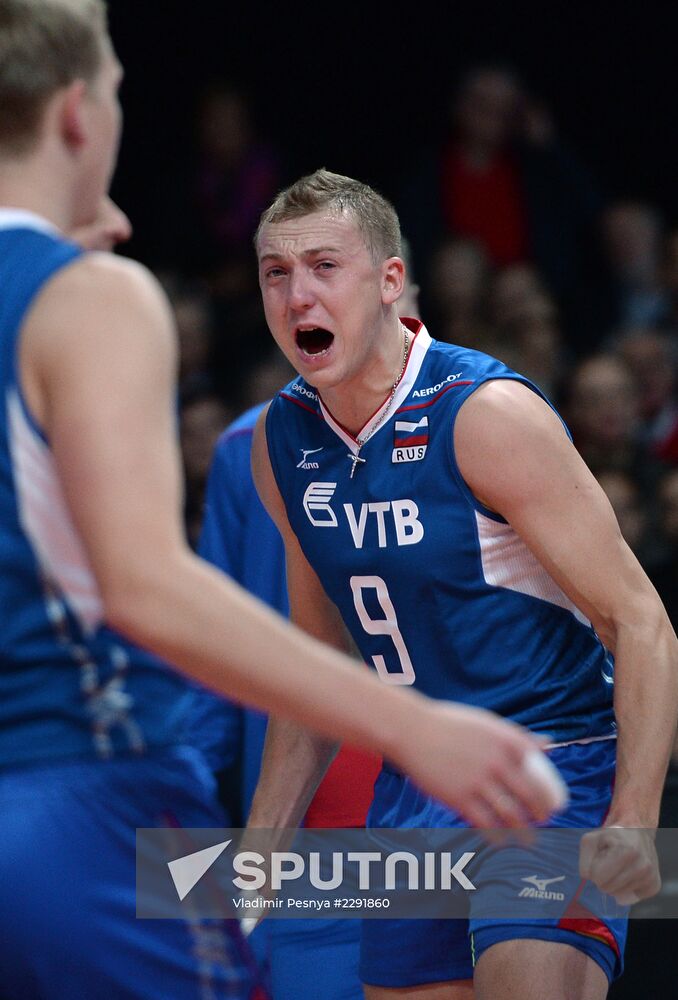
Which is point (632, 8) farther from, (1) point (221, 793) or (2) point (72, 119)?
(2) point (72, 119)

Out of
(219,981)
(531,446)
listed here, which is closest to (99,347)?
(219,981)

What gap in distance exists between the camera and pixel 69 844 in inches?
75.9

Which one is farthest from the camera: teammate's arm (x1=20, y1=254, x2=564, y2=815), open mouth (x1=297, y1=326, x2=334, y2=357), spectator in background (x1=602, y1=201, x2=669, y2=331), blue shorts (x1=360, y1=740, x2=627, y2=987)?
spectator in background (x1=602, y1=201, x2=669, y2=331)

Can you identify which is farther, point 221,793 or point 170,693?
point 221,793

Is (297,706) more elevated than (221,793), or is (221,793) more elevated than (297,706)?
(297,706)

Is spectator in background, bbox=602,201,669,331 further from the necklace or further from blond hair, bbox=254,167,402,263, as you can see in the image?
the necklace

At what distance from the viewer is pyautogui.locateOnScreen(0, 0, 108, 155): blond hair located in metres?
1.98

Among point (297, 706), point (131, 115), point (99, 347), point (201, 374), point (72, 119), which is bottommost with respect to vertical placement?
point (201, 374)

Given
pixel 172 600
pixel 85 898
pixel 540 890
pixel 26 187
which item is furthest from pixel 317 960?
pixel 26 187

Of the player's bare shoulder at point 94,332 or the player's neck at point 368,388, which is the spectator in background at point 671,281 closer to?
the player's neck at point 368,388

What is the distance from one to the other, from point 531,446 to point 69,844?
1398 mm

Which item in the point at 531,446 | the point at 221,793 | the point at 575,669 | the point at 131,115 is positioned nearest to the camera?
the point at 531,446

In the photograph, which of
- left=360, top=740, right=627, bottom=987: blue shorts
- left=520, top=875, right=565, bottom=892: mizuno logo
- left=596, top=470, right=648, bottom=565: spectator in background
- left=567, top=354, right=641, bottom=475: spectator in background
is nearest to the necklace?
left=360, top=740, right=627, bottom=987: blue shorts

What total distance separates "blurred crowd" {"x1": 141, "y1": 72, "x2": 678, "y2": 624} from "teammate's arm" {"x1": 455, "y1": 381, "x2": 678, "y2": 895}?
327 centimetres
